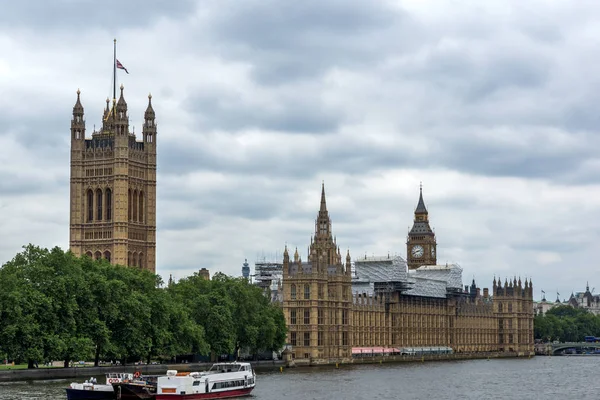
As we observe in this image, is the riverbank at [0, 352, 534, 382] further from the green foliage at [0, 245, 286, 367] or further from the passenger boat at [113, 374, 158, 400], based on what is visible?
the passenger boat at [113, 374, 158, 400]

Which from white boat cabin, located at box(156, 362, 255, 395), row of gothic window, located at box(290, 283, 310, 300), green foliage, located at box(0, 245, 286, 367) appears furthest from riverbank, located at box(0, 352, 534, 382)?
white boat cabin, located at box(156, 362, 255, 395)

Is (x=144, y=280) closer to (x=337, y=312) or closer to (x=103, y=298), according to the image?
(x=103, y=298)

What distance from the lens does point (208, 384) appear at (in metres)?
106

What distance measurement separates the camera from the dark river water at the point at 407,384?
4321 inches

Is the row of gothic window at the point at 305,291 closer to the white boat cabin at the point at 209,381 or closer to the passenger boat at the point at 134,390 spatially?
the white boat cabin at the point at 209,381

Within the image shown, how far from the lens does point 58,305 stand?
120438 millimetres

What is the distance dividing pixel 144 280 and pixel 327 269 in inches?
1834

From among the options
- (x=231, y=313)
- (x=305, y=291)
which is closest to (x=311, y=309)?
(x=305, y=291)

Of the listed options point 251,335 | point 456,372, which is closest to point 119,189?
point 251,335

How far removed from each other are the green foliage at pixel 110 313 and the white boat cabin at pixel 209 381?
52.8 ft

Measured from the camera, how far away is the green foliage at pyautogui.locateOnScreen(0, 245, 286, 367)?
117438 millimetres

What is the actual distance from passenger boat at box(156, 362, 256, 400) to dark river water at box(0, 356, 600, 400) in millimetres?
1900

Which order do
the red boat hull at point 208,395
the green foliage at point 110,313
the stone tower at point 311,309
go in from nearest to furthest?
1. the red boat hull at point 208,395
2. the green foliage at point 110,313
3. the stone tower at point 311,309

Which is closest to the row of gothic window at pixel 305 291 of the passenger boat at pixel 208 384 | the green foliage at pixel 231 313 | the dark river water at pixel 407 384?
the green foliage at pixel 231 313
